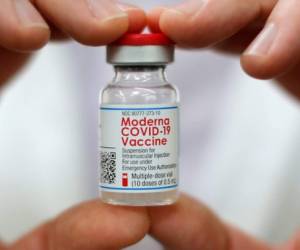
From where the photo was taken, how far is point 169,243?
919 mm

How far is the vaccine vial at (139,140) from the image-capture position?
828mm

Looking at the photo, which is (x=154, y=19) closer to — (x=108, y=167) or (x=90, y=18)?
(x=90, y=18)

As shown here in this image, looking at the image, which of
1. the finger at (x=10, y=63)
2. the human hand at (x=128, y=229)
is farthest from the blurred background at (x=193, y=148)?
the human hand at (x=128, y=229)

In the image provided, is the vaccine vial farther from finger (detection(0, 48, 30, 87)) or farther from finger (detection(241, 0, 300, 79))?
finger (detection(0, 48, 30, 87))

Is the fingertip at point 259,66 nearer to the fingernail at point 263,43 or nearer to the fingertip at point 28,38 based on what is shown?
the fingernail at point 263,43

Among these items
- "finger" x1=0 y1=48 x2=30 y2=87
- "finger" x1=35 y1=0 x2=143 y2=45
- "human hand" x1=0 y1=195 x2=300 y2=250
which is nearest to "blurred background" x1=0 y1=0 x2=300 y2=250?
"finger" x1=0 y1=48 x2=30 y2=87

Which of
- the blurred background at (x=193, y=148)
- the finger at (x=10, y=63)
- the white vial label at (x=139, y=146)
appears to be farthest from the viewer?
the blurred background at (x=193, y=148)

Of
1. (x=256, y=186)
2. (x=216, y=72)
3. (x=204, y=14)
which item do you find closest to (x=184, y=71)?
(x=216, y=72)

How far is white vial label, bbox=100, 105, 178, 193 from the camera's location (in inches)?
32.5

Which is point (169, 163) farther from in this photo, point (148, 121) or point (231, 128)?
point (231, 128)

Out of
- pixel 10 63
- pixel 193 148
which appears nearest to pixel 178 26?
pixel 10 63

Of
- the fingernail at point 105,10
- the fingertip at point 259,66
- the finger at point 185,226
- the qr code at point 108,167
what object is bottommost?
the finger at point 185,226

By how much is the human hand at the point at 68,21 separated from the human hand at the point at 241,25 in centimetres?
6

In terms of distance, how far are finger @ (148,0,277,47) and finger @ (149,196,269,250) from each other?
0.25 meters
